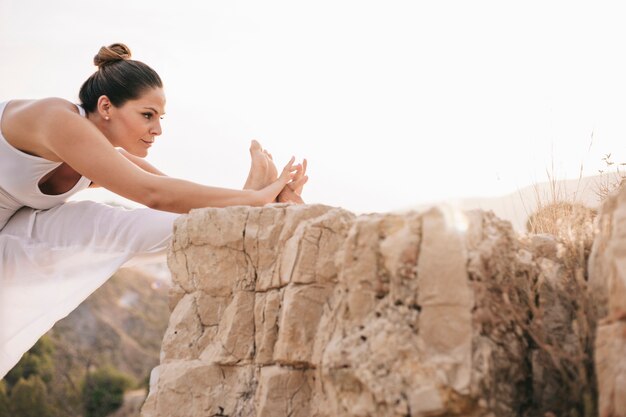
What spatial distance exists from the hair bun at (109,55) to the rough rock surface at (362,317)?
60.3 inches

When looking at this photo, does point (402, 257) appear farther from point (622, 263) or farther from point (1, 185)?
point (1, 185)

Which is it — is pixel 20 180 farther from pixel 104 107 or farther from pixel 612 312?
pixel 612 312

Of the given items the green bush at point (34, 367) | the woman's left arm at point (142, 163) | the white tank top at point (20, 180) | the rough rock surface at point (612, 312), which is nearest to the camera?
the rough rock surface at point (612, 312)

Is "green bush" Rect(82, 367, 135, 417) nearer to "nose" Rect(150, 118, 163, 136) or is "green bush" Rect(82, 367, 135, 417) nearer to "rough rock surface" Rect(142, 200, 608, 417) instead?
"nose" Rect(150, 118, 163, 136)

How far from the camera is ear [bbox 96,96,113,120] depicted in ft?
14.2

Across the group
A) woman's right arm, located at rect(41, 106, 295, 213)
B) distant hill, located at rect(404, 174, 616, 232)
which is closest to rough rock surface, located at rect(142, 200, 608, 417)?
woman's right arm, located at rect(41, 106, 295, 213)

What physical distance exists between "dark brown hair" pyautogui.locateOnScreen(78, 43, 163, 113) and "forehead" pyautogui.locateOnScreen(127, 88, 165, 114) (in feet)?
0.07

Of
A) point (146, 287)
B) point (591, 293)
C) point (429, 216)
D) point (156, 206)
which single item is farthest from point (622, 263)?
point (146, 287)

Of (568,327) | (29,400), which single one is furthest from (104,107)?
(29,400)

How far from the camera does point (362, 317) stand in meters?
2.59

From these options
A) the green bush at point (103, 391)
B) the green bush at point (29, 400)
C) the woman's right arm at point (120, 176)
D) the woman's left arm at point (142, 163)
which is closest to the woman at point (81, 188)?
the woman's right arm at point (120, 176)

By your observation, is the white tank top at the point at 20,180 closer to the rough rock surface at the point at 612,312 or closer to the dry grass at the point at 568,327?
the dry grass at the point at 568,327

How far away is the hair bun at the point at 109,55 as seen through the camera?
4.48 m

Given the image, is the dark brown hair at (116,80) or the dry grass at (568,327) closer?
the dry grass at (568,327)
